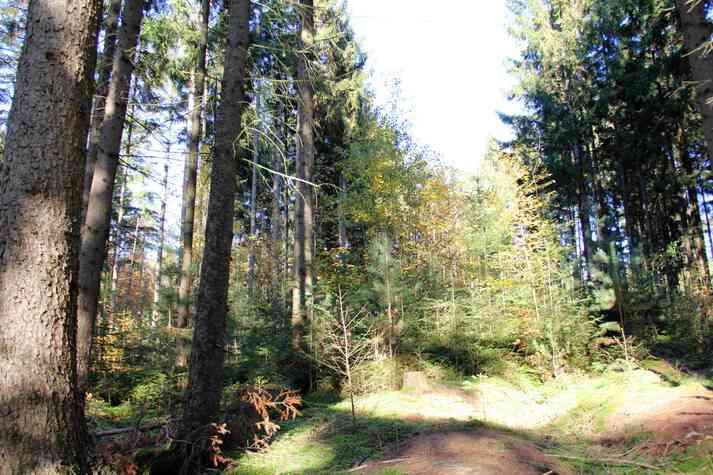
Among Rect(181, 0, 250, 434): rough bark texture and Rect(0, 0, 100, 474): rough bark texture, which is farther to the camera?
Rect(181, 0, 250, 434): rough bark texture

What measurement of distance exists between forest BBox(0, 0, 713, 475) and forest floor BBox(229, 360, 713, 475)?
2.1 inches

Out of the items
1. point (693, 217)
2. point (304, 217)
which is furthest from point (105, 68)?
point (693, 217)

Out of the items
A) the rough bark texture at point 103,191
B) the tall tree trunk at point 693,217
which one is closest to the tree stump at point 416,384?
the rough bark texture at point 103,191

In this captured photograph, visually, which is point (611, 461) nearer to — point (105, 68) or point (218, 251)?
point (218, 251)

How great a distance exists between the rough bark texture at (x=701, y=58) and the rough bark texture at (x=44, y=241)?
6925mm

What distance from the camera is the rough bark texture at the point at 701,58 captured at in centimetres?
577

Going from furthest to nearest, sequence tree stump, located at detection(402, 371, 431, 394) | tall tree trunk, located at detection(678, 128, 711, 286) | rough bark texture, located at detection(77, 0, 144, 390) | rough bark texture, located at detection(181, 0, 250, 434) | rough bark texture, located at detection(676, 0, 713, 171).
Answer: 1. tall tree trunk, located at detection(678, 128, 711, 286)
2. tree stump, located at detection(402, 371, 431, 394)
3. rough bark texture, located at detection(676, 0, 713, 171)
4. rough bark texture, located at detection(77, 0, 144, 390)
5. rough bark texture, located at detection(181, 0, 250, 434)

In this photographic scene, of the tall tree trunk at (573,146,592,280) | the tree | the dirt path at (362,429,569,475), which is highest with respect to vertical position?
the tall tree trunk at (573,146,592,280)

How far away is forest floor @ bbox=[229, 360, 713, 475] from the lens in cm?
445

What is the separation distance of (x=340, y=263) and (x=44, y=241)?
42.9 ft

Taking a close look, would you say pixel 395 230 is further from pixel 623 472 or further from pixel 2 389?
pixel 2 389

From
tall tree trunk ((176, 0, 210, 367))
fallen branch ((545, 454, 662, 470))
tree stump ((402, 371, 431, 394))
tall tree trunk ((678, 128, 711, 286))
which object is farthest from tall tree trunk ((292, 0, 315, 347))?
tall tree trunk ((678, 128, 711, 286))

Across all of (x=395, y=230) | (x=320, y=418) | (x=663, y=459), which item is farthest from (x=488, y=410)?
(x=395, y=230)

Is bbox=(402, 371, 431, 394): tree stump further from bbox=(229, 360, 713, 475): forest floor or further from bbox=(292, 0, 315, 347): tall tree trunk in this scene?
bbox=(292, 0, 315, 347): tall tree trunk
